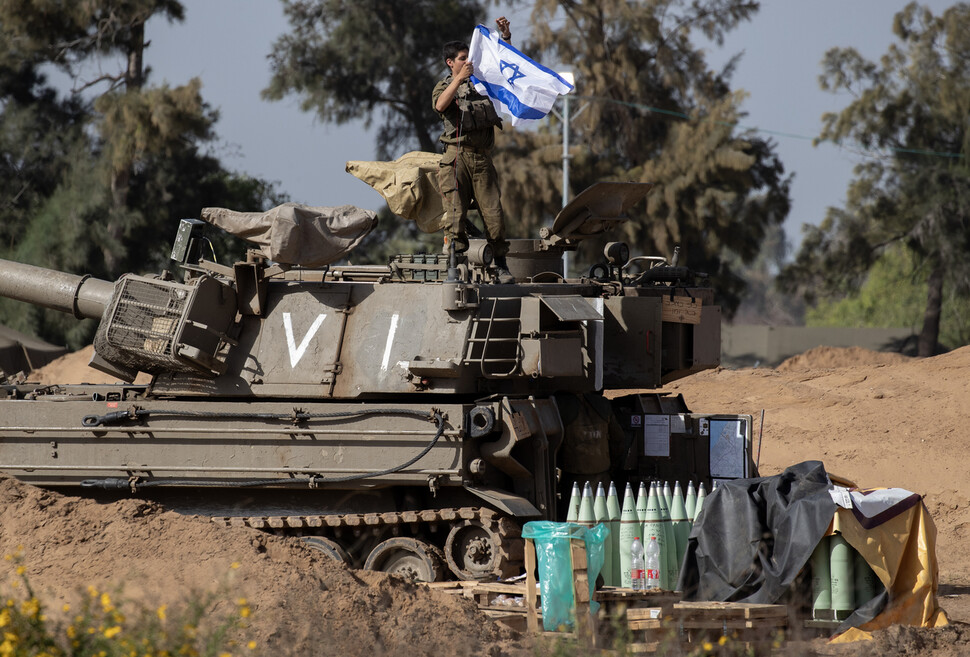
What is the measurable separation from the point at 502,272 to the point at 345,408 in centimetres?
192

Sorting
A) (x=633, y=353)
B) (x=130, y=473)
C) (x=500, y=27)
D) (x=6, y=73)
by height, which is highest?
(x=6, y=73)

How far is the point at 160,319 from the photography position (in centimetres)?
1015

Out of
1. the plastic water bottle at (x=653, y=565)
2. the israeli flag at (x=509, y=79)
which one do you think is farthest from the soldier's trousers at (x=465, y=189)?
the plastic water bottle at (x=653, y=565)

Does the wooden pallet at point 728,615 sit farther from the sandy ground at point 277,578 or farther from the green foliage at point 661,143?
the green foliage at point 661,143

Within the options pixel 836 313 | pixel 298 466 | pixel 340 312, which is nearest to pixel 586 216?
pixel 340 312

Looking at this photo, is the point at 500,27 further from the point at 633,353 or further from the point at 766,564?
the point at 766,564

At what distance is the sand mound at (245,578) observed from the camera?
7.14 metres

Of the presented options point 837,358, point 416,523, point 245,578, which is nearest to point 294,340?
point 416,523

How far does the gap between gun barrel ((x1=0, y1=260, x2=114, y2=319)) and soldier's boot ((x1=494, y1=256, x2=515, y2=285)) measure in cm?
333

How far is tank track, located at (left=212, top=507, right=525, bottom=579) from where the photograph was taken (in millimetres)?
9211

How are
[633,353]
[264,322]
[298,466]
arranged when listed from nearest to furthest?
1. [298,466]
2. [264,322]
3. [633,353]

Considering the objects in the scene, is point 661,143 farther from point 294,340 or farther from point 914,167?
point 294,340

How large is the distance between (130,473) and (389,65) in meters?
20.9

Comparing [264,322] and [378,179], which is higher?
[378,179]
